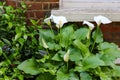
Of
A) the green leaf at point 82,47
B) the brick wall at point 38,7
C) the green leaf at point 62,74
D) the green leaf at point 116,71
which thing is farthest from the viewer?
the brick wall at point 38,7

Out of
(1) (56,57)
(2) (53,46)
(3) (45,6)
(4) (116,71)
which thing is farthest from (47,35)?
(4) (116,71)

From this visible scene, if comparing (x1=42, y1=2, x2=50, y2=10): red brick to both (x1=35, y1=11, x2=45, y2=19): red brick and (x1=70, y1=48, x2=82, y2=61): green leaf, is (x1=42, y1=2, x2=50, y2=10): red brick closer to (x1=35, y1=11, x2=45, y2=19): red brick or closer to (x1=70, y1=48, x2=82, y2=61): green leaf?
(x1=35, y1=11, x2=45, y2=19): red brick

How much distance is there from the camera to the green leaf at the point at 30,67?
9.35ft

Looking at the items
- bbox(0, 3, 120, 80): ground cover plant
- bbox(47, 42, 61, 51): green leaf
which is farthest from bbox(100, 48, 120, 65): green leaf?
bbox(47, 42, 61, 51): green leaf

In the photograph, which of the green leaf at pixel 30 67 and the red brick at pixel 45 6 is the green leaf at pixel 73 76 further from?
the red brick at pixel 45 6

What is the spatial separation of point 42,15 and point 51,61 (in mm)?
739

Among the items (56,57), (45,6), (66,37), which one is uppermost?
(45,6)

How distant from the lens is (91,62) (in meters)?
2.83

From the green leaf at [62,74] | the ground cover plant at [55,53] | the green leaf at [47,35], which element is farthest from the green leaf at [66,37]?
the green leaf at [62,74]

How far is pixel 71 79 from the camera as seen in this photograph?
280cm

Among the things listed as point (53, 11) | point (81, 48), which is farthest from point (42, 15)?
point (81, 48)

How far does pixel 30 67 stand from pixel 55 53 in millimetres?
304

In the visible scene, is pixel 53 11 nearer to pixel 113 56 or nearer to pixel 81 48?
pixel 81 48

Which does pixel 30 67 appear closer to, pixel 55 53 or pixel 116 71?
pixel 55 53
